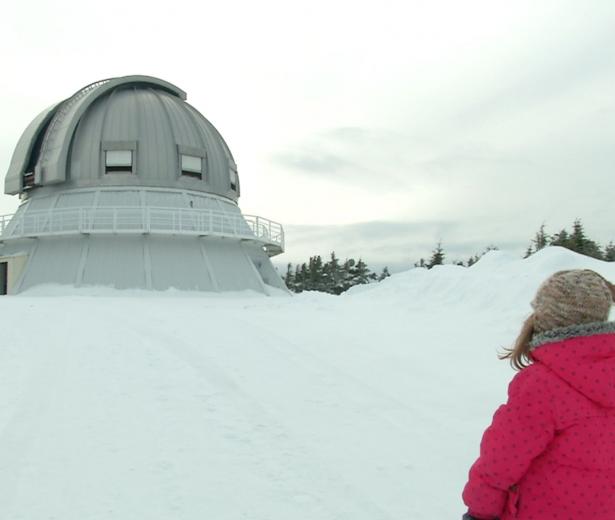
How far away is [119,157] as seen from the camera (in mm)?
22531

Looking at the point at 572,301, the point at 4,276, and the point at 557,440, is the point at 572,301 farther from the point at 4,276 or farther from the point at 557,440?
the point at 4,276

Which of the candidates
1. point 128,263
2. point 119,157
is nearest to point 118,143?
point 119,157

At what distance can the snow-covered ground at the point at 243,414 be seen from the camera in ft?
12.6

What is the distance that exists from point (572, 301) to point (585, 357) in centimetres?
26

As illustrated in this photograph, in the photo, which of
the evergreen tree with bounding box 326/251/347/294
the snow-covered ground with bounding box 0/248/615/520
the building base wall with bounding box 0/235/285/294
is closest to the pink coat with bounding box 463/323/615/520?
the snow-covered ground with bounding box 0/248/615/520

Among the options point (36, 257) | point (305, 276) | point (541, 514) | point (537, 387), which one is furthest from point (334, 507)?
point (305, 276)

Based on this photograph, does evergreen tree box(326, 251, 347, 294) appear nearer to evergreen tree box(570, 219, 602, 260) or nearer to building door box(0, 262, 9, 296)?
evergreen tree box(570, 219, 602, 260)

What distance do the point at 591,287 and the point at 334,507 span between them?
2531 mm

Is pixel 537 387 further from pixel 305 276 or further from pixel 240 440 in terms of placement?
pixel 305 276

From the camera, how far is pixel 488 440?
2.24 m

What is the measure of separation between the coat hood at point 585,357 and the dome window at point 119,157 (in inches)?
894

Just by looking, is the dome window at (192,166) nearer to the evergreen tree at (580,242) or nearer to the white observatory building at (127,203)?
the white observatory building at (127,203)

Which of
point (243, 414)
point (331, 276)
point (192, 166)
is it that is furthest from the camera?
point (331, 276)

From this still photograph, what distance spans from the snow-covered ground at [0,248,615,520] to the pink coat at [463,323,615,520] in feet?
5.35
